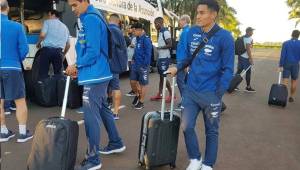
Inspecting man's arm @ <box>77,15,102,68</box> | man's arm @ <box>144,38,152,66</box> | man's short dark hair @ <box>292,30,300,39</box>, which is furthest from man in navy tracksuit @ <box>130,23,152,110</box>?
man's arm @ <box>77,15,102,68</box>

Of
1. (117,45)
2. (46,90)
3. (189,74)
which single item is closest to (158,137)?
(189,74)

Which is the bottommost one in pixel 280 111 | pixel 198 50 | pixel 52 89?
pixel 280 111

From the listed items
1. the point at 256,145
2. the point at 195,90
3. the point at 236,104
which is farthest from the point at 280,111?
the point at 195,90

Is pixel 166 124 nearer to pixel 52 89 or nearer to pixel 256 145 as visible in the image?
pixel 256 145

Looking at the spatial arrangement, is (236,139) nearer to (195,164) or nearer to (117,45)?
(195,164)

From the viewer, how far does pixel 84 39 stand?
4.59 metres

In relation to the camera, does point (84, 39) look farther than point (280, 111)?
No

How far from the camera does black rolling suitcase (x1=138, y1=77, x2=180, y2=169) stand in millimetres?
4582

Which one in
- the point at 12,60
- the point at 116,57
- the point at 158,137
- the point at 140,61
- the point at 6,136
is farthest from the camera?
the point at 140,61

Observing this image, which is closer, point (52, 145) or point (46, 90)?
point (52, 145)

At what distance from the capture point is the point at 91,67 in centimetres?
465

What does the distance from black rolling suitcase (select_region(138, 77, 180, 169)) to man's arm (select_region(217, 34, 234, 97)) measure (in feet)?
1.83

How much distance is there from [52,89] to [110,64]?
4.03m

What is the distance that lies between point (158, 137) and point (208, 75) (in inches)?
32.6
